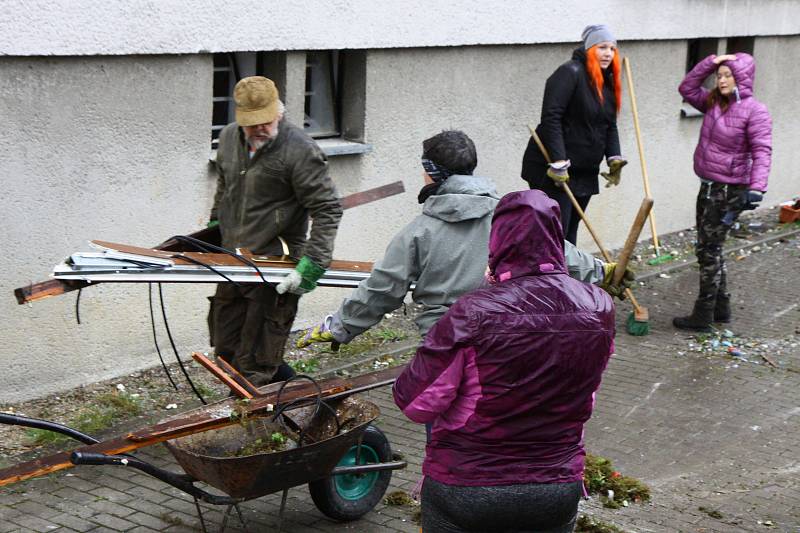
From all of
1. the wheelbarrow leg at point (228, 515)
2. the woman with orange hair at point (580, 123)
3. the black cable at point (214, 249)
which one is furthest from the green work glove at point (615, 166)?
the wheelbarrow leg at point (228, 515)

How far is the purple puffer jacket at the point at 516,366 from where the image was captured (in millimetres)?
3604

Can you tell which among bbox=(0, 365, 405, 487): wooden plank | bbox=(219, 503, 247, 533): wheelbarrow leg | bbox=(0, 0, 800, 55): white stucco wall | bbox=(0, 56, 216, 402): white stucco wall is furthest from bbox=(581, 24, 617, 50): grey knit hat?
bbox=(219, 503, 247, 533): wheelbarrow leg

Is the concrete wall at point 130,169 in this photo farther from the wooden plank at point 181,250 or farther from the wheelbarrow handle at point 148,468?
the wheelbarrow handle at point 148,468

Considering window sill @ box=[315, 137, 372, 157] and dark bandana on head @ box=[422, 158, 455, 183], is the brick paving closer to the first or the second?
dark bandana on head @ box=[422, 158, 455, 183]

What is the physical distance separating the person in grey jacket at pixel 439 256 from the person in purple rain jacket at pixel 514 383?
1023mm

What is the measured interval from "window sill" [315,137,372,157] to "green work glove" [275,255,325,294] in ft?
8.66

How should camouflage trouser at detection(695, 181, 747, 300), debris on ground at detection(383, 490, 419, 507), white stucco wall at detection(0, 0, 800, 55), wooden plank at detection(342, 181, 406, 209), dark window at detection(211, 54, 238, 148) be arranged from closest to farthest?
debris on ground at detection(383, 490, 419, 507) < wooden plank at detection(342, 181, 406, 209) < white stucco wall at detection(0, 0, 800, 55) < dark window at detection(211, 54, 238, 148) < camouflage trouser at detection(695, 181, 747, 300)

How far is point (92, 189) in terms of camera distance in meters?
7.05

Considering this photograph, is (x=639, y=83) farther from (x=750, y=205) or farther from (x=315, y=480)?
(x=315, y=480)

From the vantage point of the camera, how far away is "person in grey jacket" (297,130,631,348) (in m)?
4.88

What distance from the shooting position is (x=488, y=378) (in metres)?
3.61

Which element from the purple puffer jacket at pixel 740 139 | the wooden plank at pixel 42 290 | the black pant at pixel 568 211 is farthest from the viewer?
the black pant at pixel 568 211

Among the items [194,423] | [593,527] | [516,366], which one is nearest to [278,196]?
[194,423]

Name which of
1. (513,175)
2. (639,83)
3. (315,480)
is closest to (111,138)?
(315,480)
